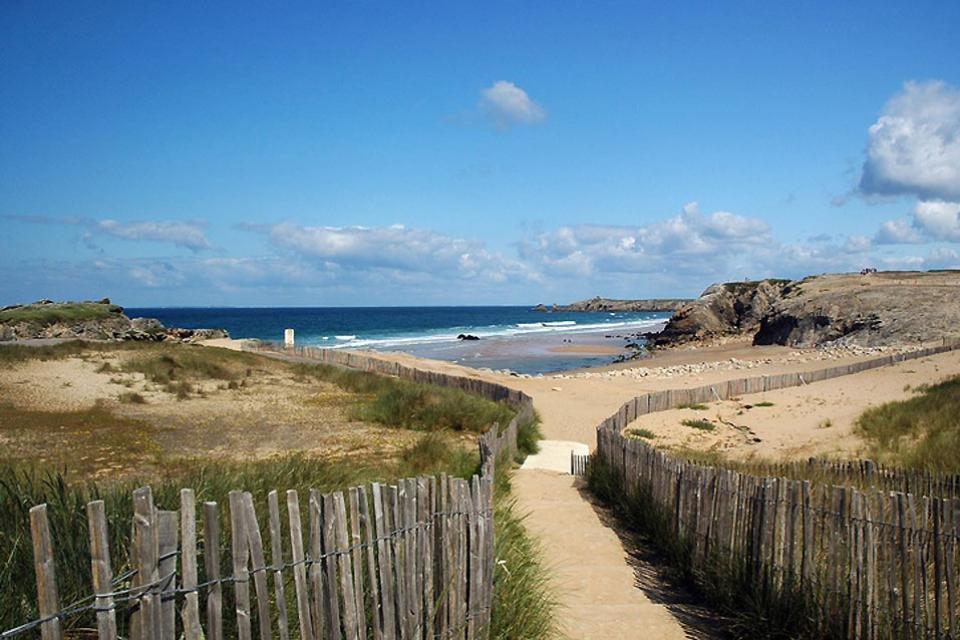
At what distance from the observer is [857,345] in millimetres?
46812

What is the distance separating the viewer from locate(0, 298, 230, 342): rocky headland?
48100mm

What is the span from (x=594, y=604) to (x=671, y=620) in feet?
2.54

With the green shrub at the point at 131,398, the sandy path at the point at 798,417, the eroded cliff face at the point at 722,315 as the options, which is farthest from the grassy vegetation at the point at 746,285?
the green shrub at the point at 131,398

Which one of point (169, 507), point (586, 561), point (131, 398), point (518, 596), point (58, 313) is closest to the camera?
point (169, 507)

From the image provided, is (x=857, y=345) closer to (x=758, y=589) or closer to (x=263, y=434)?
(x=263, y=434)

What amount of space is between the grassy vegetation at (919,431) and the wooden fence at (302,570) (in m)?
8.51

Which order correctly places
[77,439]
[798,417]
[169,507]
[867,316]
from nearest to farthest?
[169,507]
[77,439]
[798,417]
[867,316]

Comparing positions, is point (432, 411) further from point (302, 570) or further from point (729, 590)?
point (302, 570)

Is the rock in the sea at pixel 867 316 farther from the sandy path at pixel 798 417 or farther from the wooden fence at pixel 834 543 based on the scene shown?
the wooden fence at pixel 834 543

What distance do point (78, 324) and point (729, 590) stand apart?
181 ft

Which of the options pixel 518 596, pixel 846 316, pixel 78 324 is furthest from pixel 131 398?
pixel 846 316

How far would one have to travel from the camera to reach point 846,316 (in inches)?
2025

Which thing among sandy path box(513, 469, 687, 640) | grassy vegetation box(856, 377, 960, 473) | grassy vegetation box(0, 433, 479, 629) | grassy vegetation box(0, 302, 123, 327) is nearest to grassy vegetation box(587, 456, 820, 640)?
sandy path box(513, 469, 687, 640)

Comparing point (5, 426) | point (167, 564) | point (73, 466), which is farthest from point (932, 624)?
point (5, 426)
